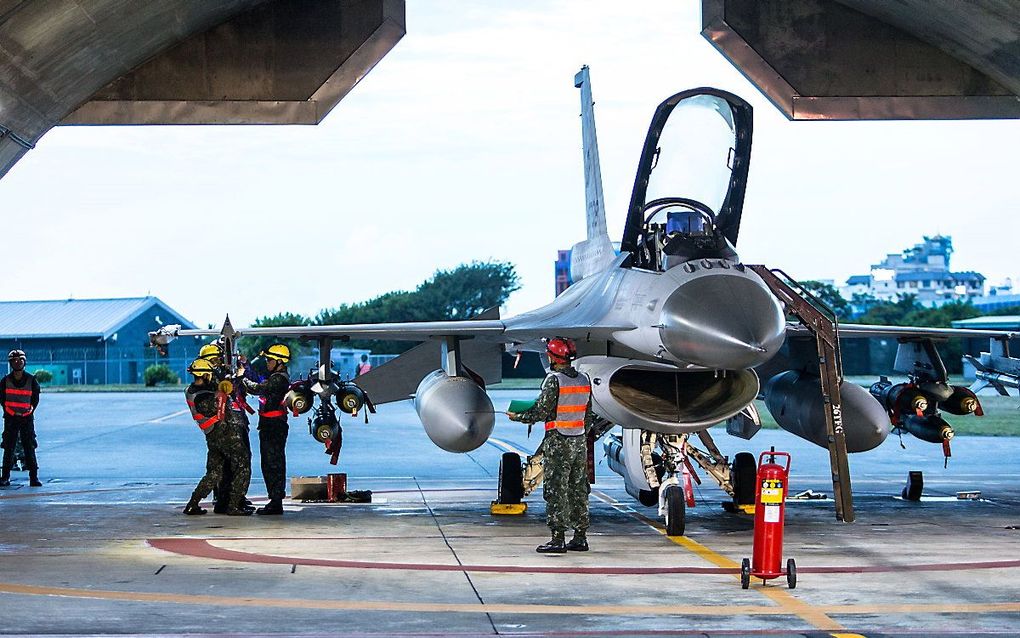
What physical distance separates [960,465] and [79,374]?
190 feet

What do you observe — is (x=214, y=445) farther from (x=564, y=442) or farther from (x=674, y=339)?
(x=674, y=339)

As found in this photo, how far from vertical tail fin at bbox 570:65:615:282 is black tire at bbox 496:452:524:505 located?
227cm

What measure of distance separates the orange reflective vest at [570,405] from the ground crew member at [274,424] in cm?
414

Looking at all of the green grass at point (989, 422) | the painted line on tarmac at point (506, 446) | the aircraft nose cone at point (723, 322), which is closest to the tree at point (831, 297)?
the green grass at point (989, 422)

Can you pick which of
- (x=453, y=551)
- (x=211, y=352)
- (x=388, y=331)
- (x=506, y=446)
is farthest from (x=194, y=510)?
(x=506, y=446)

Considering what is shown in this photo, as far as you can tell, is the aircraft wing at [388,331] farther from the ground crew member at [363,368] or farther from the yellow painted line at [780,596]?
the ground crew member at [363,368]

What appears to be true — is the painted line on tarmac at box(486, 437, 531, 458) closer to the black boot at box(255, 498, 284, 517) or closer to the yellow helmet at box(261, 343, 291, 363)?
Answer: the yellow helmet at box(261, 343, 291, 363)

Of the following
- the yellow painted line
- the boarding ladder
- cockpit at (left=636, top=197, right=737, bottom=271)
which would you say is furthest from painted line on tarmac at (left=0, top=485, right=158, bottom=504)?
the boarding ladder

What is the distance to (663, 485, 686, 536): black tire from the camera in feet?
38.8

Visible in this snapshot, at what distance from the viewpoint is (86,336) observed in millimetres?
70812

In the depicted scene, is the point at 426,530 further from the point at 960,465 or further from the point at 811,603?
the point at 960,465

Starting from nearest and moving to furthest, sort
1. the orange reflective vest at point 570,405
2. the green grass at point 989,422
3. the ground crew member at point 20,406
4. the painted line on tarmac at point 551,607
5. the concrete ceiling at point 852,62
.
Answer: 1. the painted line on tarmac at point 551,607
2. the orange reflective vest at point 570,405
3. the ground crew member at point 20,406
4. the concrete ceiling at point 852,62
5. the green grass at point 989,422

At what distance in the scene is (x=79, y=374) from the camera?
70.8 m

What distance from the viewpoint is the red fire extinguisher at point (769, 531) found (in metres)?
8.77
